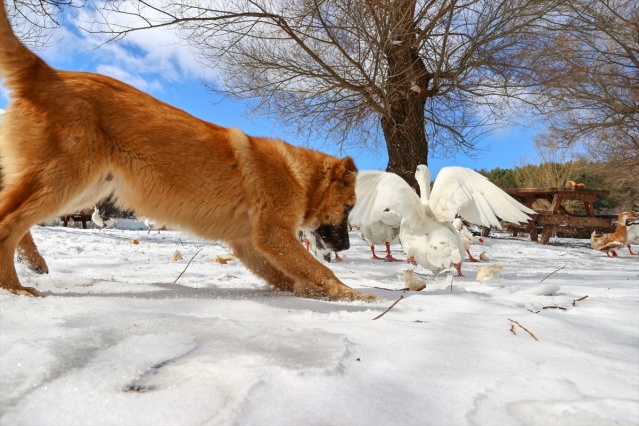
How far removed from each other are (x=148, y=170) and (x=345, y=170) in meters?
1.67

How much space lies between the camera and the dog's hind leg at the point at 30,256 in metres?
3.28

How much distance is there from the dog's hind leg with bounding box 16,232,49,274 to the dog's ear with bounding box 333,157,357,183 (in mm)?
2430

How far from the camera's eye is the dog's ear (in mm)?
3803

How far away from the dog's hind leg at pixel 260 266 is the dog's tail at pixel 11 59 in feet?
5.78

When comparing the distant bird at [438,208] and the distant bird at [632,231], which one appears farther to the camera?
the distant bird at [632,231]

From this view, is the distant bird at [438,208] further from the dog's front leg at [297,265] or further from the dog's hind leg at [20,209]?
the dog's hind leg at [20,209]

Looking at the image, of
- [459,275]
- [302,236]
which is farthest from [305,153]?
[302,236]

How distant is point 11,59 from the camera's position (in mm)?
2564

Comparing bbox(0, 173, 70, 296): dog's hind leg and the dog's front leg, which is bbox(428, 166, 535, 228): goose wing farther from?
bbox(0, 173, 70, 296): dog's hind leg

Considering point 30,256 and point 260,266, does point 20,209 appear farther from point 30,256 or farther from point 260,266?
point 260,266

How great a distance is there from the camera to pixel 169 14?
9.63m

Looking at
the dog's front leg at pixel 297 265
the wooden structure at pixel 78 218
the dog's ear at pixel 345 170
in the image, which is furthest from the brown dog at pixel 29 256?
the wooden structure at pixel 78 218

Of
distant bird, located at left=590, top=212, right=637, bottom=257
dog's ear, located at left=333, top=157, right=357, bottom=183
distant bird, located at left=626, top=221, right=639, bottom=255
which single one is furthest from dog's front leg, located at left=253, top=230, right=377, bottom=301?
distant bird, located at left=626, top=221, right=639, bottom=255

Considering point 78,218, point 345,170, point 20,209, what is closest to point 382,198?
point 345,170
